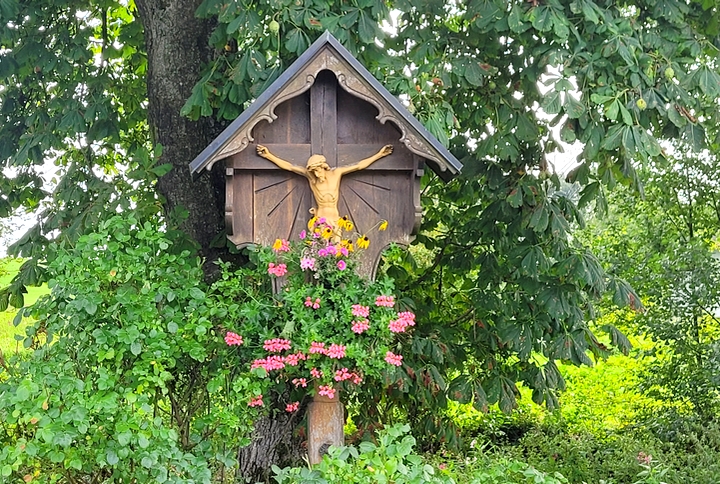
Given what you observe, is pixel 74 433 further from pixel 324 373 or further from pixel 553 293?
pixel 553 293

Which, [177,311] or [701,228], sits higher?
[701,228]

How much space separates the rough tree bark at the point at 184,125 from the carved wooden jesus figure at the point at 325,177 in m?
1.39

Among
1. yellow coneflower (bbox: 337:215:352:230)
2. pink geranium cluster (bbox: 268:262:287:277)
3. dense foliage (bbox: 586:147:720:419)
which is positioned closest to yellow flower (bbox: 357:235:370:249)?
yellow coneflower (bbox: 337:215:352:230)

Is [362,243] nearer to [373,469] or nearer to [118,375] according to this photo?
[373,469]

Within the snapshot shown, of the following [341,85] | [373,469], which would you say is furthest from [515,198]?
[373,469]

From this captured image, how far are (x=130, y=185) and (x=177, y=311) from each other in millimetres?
1160

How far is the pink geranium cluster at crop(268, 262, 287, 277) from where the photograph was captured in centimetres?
291

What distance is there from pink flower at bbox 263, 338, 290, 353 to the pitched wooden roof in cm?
73

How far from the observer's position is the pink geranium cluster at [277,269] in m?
2.91

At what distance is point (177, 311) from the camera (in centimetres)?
305

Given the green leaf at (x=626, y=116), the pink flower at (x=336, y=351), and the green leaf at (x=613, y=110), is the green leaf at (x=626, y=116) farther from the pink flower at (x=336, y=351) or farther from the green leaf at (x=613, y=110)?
the pink flower at (x=336, y=351)

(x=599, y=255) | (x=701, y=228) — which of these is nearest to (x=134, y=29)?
(x=599, y=255)

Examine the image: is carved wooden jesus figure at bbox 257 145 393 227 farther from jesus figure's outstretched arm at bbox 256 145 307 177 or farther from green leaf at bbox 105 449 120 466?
green leaf at bbox 105 449 120 466

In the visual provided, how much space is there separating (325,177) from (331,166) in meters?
0.06
